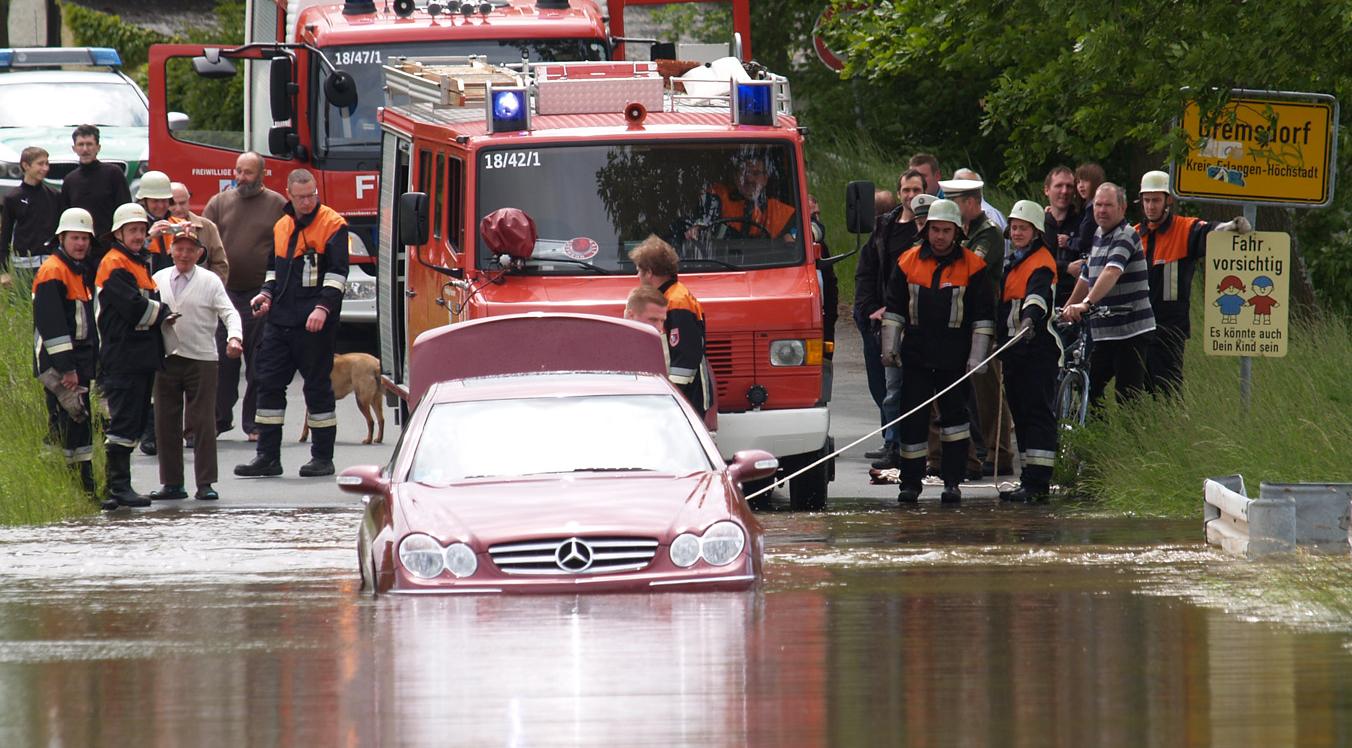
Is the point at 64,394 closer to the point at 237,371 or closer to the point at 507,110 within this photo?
the point at 507,110

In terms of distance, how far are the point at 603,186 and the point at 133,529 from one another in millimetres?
3375

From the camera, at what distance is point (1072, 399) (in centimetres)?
1433

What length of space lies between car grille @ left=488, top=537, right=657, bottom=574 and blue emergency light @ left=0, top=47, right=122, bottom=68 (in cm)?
2071

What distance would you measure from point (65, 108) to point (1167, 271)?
16.0 metres

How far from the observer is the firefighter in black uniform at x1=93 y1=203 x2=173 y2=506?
44.2ft

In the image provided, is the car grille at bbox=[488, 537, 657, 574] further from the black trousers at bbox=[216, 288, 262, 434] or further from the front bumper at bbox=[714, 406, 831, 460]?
the black trousers at bbox=[216, 288, 262, 434]

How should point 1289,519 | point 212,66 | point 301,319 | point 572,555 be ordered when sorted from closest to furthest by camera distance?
1. point 572,555
2. point 1289,519
3. point 301,319
4. point 212,66

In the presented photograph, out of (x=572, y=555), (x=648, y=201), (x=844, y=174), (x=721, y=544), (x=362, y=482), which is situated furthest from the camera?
(x=844, y=174)

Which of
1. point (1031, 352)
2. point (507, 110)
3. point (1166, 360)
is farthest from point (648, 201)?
point (1166, 360)

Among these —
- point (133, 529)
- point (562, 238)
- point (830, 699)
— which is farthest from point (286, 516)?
point (830, 699)

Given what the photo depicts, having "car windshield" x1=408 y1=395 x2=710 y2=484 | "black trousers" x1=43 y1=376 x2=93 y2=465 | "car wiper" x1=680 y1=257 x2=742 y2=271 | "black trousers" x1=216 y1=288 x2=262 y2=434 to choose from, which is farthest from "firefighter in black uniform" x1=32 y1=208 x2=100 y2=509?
"car windshield" x1=408 y1=395 x2=710 y2=484

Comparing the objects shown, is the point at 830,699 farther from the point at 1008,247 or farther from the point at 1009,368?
the point at 1008,247

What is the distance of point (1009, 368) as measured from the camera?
44.0ft

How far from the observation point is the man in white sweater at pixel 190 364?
45.6 feet
